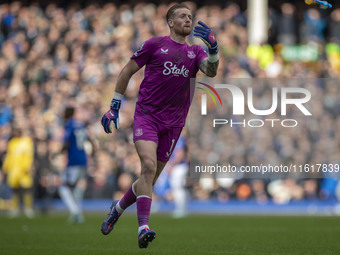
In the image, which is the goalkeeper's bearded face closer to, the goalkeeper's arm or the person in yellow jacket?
the goalkeeper's arm

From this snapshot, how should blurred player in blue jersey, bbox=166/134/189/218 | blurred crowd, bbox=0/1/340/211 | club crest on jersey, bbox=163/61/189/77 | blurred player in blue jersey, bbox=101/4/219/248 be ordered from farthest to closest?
blurred crowd, bbox=0/1/340/211 < blurred player in blue jersey, bbox=166/134/189/218 < club crest on jersey, bbox=163/61/189/77 < blurred player in blue jersey, bbox=101/4/219/248

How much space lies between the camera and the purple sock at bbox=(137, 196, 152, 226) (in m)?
7.54

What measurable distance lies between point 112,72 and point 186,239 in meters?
12.8

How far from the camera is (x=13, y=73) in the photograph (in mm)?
23531

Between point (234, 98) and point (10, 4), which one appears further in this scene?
point (10, 4)

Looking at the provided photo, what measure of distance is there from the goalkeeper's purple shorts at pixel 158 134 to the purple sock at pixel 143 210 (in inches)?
22.8

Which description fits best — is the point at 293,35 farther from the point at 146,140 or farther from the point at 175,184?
the point at 146,140

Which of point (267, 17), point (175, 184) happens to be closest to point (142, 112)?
point (175, 184)

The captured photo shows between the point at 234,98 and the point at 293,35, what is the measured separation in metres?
4.84

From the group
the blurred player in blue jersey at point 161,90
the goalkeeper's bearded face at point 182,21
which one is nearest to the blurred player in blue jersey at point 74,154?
the blurred player in blue jersey at point 161,90

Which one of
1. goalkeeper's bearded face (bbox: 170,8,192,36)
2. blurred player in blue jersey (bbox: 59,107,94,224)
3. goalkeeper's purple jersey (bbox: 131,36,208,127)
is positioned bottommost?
blurred player in blue jersey (bbox: 59,107,94,224)

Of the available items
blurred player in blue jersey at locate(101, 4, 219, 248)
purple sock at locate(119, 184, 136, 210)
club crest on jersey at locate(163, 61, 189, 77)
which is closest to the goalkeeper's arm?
blurred player in blue jersey at locate(101, 4, 219, 248)

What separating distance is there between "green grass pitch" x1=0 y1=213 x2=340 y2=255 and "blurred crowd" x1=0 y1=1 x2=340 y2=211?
527cm

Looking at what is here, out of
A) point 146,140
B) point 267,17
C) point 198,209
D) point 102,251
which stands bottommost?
point 198,209
